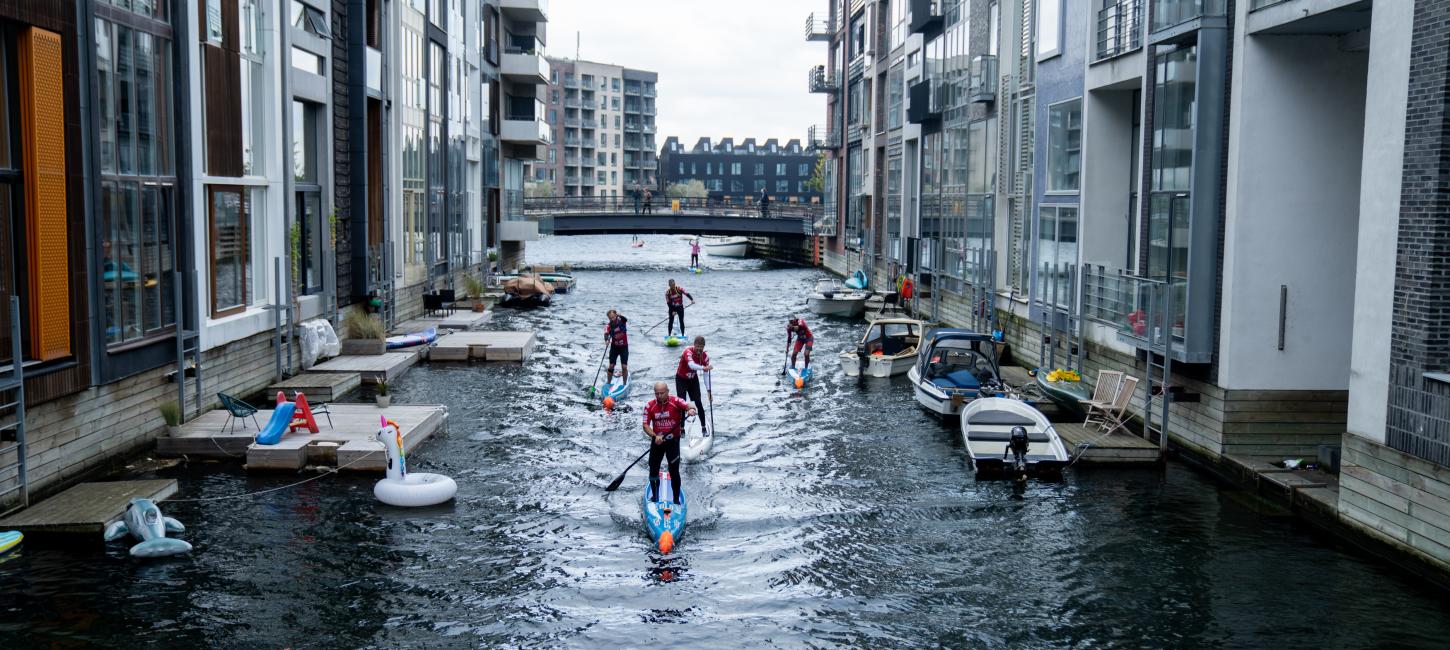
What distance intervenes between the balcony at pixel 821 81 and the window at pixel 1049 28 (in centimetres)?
4524

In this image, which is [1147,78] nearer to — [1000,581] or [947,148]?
[1000,581]

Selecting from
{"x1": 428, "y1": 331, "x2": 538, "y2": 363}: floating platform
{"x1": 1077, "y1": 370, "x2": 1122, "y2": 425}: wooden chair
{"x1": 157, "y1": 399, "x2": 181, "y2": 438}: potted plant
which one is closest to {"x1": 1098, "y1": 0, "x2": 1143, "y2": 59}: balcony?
{"x1": 1077, "y1": 370, "x2": 1122, "y2": 425}: wooden chair

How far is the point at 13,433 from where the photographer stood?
15250 mm

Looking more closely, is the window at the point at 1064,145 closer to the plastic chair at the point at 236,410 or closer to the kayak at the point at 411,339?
the kayak at the point at 411,339

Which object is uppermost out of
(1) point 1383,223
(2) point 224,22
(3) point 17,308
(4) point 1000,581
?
(2) point 224,22

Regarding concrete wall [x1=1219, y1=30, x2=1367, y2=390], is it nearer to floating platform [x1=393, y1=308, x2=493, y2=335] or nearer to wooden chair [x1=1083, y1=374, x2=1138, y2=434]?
wooden chair [x1=1083, y1=374, x2=1138, y2=434]

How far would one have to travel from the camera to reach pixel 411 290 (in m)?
39.5

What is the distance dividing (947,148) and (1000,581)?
28.8 m

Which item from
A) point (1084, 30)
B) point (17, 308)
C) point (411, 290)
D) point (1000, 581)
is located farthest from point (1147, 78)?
point (411, 290)

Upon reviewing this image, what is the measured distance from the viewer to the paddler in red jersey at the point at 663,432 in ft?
53.8

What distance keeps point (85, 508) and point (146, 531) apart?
1201 mm

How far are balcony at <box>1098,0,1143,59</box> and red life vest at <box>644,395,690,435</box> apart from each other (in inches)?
465

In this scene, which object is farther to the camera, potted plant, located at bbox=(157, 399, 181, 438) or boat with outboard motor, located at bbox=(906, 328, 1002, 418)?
boat with outboard motor, located at bbox=(906, 328, 1002, 418)

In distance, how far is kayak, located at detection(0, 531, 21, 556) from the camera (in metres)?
13.9
